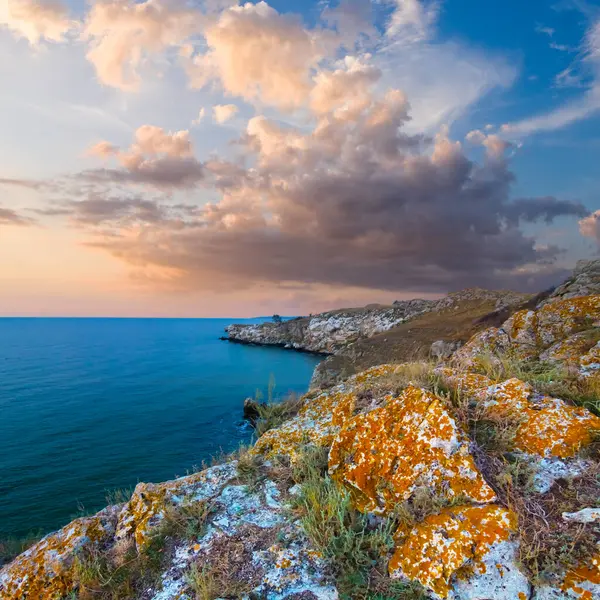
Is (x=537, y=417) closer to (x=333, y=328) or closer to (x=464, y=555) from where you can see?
(x=464, y=555)

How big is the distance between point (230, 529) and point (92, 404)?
118 feet

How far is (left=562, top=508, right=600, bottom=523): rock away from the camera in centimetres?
319

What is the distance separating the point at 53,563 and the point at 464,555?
507 cm

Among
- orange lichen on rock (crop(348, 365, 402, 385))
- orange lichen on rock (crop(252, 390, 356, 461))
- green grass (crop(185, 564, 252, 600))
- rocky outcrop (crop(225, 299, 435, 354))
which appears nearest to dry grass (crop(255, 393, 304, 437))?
orange lichen on rock (crop(348, 365, 402, 385))

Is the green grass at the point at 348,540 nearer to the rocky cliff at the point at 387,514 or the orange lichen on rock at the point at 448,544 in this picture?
the rocky cliff at the point at 387,514

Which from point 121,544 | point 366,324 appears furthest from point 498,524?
point 366,324

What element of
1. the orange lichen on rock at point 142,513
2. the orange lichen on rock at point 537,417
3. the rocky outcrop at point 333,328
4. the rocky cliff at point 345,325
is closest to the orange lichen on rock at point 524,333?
the orange lichen on rock at point 537,417

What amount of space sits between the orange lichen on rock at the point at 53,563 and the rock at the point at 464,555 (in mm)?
4044

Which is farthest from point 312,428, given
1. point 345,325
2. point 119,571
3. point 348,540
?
point 345,325

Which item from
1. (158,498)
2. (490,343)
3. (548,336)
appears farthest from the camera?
(490,343)

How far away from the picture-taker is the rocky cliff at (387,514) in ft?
10.4

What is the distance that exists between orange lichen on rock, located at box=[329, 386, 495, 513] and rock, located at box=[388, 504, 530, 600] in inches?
11.2

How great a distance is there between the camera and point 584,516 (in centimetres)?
324

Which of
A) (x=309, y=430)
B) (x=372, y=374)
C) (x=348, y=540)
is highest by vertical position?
(x=372, y=374)
